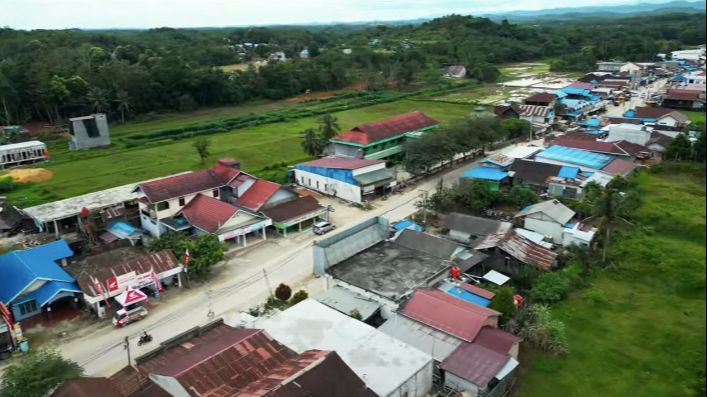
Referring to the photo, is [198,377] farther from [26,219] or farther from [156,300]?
[26,219]

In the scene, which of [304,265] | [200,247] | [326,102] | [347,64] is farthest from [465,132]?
[347,64]

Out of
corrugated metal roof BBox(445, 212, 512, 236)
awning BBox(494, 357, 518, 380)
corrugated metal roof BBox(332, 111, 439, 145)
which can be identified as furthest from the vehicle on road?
corrugated metal roof BBox(332, 111, 439, 145)

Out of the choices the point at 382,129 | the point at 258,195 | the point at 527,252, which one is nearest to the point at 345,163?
the point at 258,195

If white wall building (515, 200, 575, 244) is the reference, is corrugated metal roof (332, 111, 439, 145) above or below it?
above

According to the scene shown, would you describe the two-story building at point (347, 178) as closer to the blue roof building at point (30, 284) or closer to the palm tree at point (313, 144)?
the palm tree at point (313, 144)

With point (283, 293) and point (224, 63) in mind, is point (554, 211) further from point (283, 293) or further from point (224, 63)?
point (224, 63)

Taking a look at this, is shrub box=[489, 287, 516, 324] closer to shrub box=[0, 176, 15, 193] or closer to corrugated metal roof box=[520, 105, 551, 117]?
shrub box=[0, 176, 15, 193]
